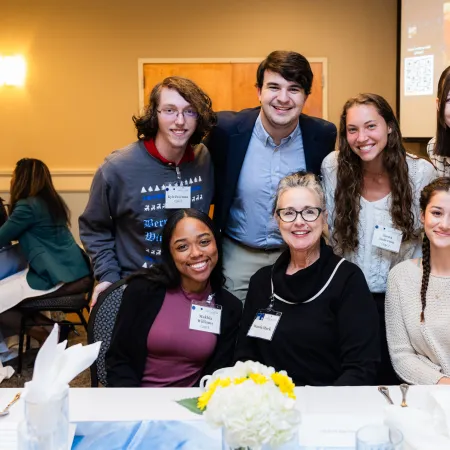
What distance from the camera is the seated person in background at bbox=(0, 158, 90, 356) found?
150 inches

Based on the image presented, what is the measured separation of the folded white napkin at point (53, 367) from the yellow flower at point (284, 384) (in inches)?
16.9

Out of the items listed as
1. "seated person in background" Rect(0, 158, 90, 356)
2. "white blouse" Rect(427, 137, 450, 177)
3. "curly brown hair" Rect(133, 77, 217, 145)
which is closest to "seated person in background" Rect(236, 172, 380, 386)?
"curly brown hair" Rect(133, 77, 217, 145)

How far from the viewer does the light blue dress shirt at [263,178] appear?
8.12 feet

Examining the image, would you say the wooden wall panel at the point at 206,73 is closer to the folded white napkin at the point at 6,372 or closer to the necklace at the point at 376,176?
the folded white napkin at the point at 6,372

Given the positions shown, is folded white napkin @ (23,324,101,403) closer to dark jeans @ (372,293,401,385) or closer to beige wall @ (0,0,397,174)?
dark jeans @ (372,293,401,385)

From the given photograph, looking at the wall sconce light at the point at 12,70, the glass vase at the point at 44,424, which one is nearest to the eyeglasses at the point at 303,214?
the glass vase at the point at 44,424

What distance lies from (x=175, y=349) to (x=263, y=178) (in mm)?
879

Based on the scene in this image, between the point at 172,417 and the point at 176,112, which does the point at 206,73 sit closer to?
the point at 176,112

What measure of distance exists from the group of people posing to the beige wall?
3817 millimetres

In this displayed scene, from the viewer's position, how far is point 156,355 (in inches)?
79.0

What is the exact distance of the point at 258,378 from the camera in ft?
3.62

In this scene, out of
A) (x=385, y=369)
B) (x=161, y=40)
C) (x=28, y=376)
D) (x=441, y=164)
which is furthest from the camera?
(x=161, y=40)

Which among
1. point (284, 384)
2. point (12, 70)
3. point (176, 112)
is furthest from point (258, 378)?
point (12, 70)

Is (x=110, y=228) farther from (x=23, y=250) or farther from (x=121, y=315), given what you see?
(x=23, y=250)
